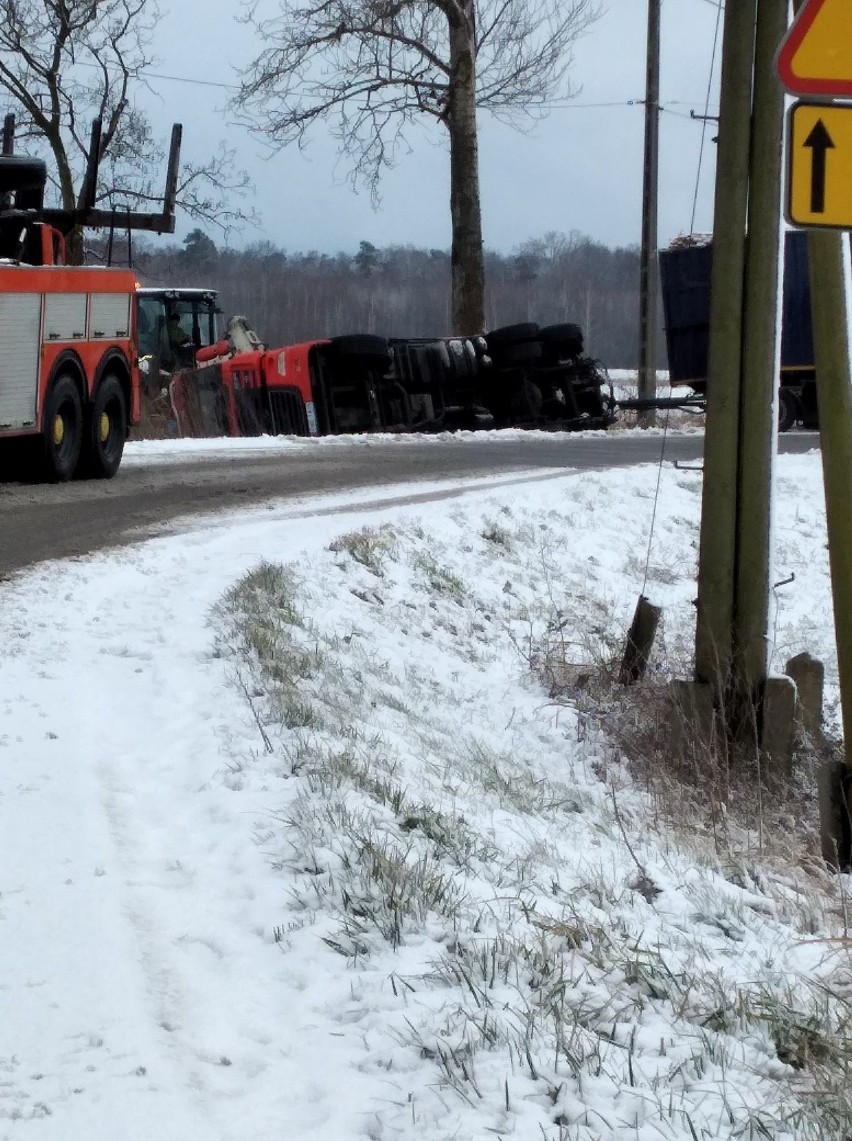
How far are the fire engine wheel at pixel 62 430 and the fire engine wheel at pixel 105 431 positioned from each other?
0.38 feet

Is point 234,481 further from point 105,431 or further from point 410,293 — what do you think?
point 410,293

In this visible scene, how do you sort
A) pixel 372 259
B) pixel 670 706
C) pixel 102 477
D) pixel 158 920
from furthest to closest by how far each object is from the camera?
1. pixel 372 259
2. pixel 102 477
3. pixel 670 706
4. pixel 158 920

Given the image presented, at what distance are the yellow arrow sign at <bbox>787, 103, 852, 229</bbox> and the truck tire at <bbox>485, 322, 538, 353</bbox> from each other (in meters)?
18.8

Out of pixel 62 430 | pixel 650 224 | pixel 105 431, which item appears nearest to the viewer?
pixel 62 430

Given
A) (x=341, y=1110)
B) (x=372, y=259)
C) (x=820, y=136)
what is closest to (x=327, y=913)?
(x=341, y=1110)

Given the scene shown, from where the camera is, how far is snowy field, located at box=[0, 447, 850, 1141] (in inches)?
130

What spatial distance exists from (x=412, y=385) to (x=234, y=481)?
31.7 ft

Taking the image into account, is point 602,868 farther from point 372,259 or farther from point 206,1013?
point 372,259

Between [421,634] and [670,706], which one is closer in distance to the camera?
[670,706]

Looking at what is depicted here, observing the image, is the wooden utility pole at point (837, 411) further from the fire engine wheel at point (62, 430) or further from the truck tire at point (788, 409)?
the truck tire at point (788, 409)

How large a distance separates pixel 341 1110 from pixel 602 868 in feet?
6.00

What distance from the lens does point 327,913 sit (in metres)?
4.25

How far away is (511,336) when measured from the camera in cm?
2309

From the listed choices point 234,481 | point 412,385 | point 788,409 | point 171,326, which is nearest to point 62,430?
point 234,481
